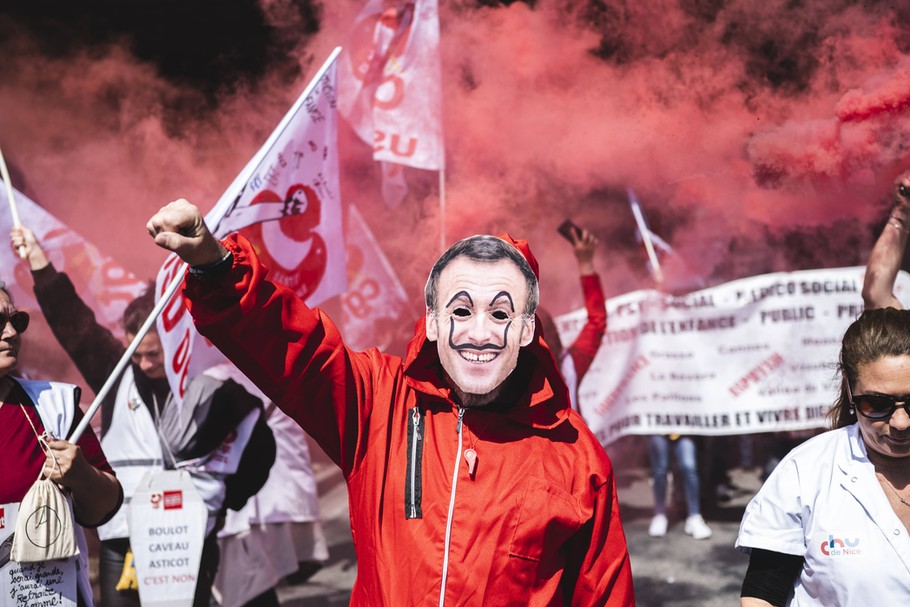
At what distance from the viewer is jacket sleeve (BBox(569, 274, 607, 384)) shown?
171 inches

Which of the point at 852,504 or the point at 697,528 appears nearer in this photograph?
the point at 852,504

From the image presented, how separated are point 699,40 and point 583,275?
1245 millimetres

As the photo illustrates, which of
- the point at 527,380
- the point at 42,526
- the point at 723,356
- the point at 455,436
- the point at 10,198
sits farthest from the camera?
the point at 723,356

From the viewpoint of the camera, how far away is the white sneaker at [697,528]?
4406 millimetres

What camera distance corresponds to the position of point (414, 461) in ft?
7.05

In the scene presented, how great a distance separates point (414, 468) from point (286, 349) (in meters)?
0.42

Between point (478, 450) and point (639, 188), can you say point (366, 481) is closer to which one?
point (478, 450)

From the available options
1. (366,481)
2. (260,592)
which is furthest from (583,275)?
(366,481)

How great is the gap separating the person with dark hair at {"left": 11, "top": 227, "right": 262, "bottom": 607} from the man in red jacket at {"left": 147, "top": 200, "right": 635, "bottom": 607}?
6.21ft

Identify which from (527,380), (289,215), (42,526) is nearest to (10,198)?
(289,215)

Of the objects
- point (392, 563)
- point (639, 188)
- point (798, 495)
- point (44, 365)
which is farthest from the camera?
point (639, 188)

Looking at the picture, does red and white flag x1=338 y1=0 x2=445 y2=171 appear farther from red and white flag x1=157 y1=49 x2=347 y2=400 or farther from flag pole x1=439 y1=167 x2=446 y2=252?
red and white flag x1=157 y1=49 x2=347 y2=400

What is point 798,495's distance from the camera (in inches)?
90.0

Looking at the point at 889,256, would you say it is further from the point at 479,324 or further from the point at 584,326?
the point at 479,324
